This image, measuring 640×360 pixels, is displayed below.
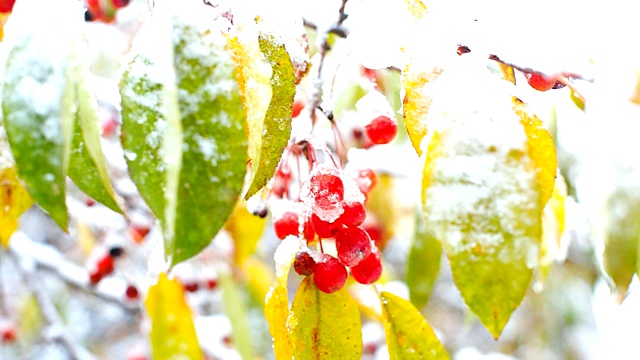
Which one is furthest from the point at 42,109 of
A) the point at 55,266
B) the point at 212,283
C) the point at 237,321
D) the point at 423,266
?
the point at 212,283

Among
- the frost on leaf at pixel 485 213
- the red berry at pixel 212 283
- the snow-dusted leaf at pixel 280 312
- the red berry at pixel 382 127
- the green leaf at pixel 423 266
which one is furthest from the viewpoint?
the red berry at pixel 212 283

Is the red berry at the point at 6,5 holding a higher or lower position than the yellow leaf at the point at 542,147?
lower

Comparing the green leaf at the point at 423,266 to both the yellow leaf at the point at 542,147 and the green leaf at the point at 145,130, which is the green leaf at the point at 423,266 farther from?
the green leaf at the point at 145,130

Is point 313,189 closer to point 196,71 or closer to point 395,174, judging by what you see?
point 196,71

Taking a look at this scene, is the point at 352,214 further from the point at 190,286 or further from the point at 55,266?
the point at 55,266

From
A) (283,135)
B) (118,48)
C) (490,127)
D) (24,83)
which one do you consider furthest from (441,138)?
(118,48)

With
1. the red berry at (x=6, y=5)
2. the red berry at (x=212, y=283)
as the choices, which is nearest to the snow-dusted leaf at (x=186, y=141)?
the red berry at (x=6, y=5)
